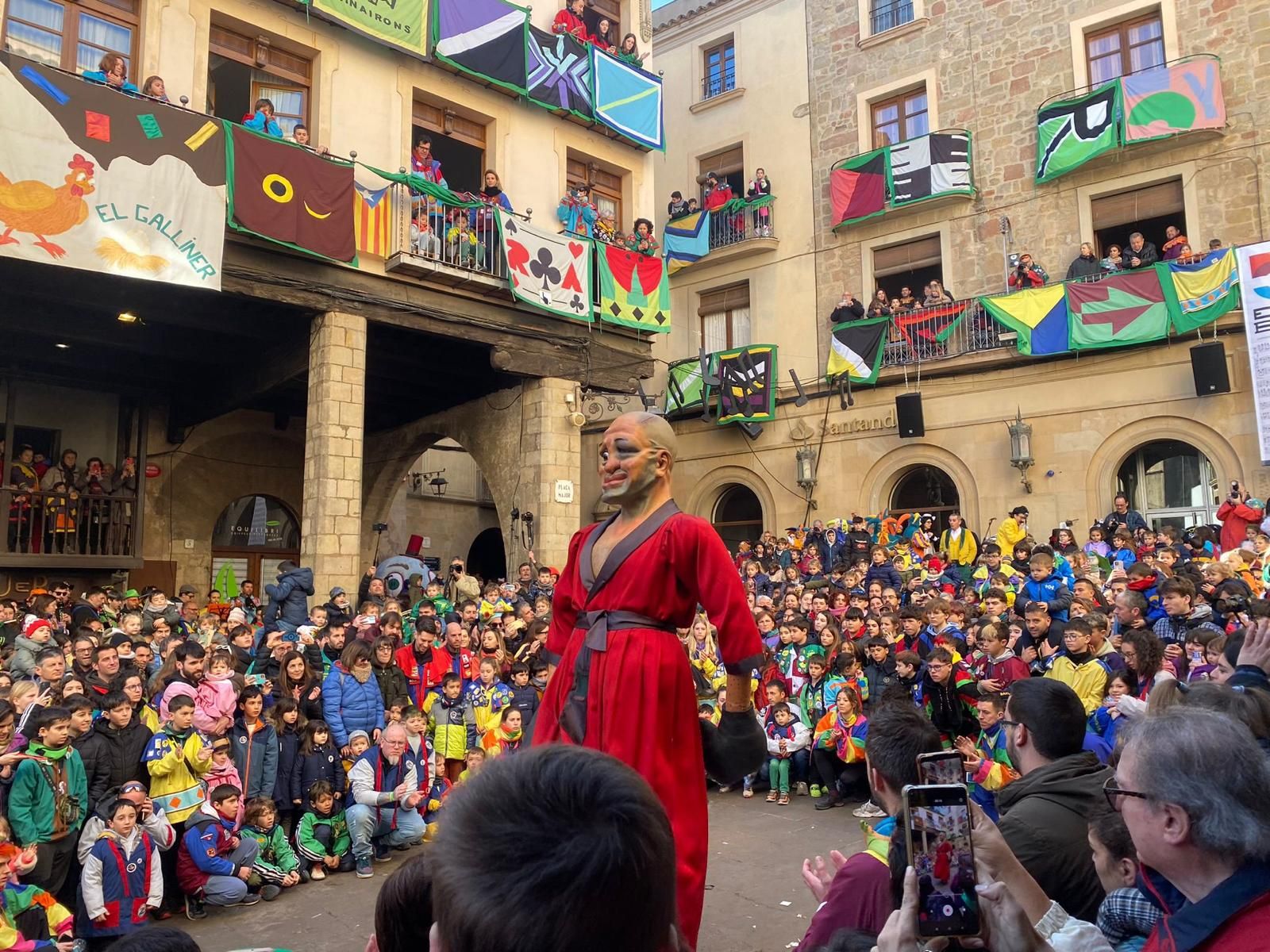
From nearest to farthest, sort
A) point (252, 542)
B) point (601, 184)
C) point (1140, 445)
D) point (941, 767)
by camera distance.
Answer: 1. point (941, 767)
2. point (1140, 445)
3. point (601, 184)
4. point (252, 542)

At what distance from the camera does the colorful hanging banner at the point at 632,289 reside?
47.2ft

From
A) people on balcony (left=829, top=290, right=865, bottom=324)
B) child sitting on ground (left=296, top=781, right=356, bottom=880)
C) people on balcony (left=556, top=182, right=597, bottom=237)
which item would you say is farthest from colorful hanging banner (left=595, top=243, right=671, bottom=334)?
child sitting on ground (left=296, top=781, right=356, bottom=880)

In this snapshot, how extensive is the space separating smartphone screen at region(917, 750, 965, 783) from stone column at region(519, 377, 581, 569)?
11895mm

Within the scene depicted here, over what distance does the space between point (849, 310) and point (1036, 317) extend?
370cm

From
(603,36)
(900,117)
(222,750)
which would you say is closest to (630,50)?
(603,36)

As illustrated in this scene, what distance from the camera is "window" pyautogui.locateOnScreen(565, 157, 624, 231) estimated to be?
15508mm

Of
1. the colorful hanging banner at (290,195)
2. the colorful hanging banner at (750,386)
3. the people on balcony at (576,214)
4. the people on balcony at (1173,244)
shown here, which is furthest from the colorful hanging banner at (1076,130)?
the colorful hanging banner at (290,195)

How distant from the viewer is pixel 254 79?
12.0 meters

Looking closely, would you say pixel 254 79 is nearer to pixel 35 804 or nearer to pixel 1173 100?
pixel 35 804

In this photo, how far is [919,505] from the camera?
703 inches

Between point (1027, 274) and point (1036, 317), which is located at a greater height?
point (1027, 274)

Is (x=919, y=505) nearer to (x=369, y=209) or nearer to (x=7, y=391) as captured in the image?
(x=369, y=209)

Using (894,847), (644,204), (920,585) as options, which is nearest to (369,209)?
(644,204)

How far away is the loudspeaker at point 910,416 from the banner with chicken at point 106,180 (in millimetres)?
11717
